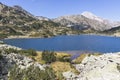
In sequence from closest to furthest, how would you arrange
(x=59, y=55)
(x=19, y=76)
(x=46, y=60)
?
(x=19, y=76) < (x=46, y=60) < (x=59, y=55)

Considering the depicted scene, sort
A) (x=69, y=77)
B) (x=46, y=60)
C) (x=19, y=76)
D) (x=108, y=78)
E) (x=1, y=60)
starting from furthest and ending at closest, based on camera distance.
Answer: (x=46, y=60), (x=1, y=60), (x=69, y=77), (x=19, y=76), (x=108, y=78)

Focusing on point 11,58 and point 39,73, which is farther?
point 11,58

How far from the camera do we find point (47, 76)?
32719 millimetres

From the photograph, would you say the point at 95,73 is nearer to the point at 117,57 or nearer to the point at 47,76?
the point at 47,76

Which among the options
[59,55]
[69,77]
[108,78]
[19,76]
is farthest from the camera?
[59,55]

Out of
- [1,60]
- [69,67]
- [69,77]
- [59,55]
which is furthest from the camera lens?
[59,55]

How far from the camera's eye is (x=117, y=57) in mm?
48906

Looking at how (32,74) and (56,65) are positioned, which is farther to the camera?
(56,65)

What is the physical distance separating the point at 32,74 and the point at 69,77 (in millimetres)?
15346

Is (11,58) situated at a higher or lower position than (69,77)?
higher

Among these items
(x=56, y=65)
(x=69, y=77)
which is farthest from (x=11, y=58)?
(x=69, y=77)

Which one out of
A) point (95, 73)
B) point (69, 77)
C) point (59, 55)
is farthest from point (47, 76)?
point (59, 55)

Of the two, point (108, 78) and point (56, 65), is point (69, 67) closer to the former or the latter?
point (56, 65)

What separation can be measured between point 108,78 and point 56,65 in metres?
25.7
